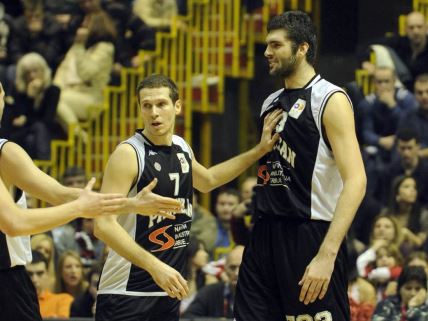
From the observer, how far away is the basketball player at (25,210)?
6.93 meters

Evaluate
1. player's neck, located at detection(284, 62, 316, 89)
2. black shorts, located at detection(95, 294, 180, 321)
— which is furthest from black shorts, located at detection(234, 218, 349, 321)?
player's neck, located at detection(284, 62, 316, 89)

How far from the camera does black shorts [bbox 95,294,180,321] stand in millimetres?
8234

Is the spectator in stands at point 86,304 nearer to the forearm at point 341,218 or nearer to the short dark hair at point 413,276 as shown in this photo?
the short dark hair at point 413,276

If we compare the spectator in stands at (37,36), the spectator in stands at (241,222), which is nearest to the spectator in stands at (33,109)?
the spectator in stands at (37,36)

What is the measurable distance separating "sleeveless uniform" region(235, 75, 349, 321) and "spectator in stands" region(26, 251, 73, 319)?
14.2 feet

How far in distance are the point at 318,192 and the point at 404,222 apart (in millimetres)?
5326

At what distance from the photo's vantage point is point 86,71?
→ 16.2 meters

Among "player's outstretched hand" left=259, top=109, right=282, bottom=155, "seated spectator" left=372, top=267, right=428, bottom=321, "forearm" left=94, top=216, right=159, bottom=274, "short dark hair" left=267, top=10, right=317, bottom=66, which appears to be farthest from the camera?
"seated spectator" left=372, top=267, right=428, bottom=321

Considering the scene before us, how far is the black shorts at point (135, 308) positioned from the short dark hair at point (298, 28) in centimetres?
169

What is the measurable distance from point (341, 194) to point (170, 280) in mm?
1078

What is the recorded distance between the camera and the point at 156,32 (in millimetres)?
16656

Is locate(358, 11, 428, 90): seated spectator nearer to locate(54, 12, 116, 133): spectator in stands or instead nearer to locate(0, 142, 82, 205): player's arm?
locate(54, 12, 116, 133): spectator in stands

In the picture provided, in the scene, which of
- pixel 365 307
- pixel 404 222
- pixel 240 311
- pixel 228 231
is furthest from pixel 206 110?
pixel 240 311

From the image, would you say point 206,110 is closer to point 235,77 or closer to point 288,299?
point 235,77
